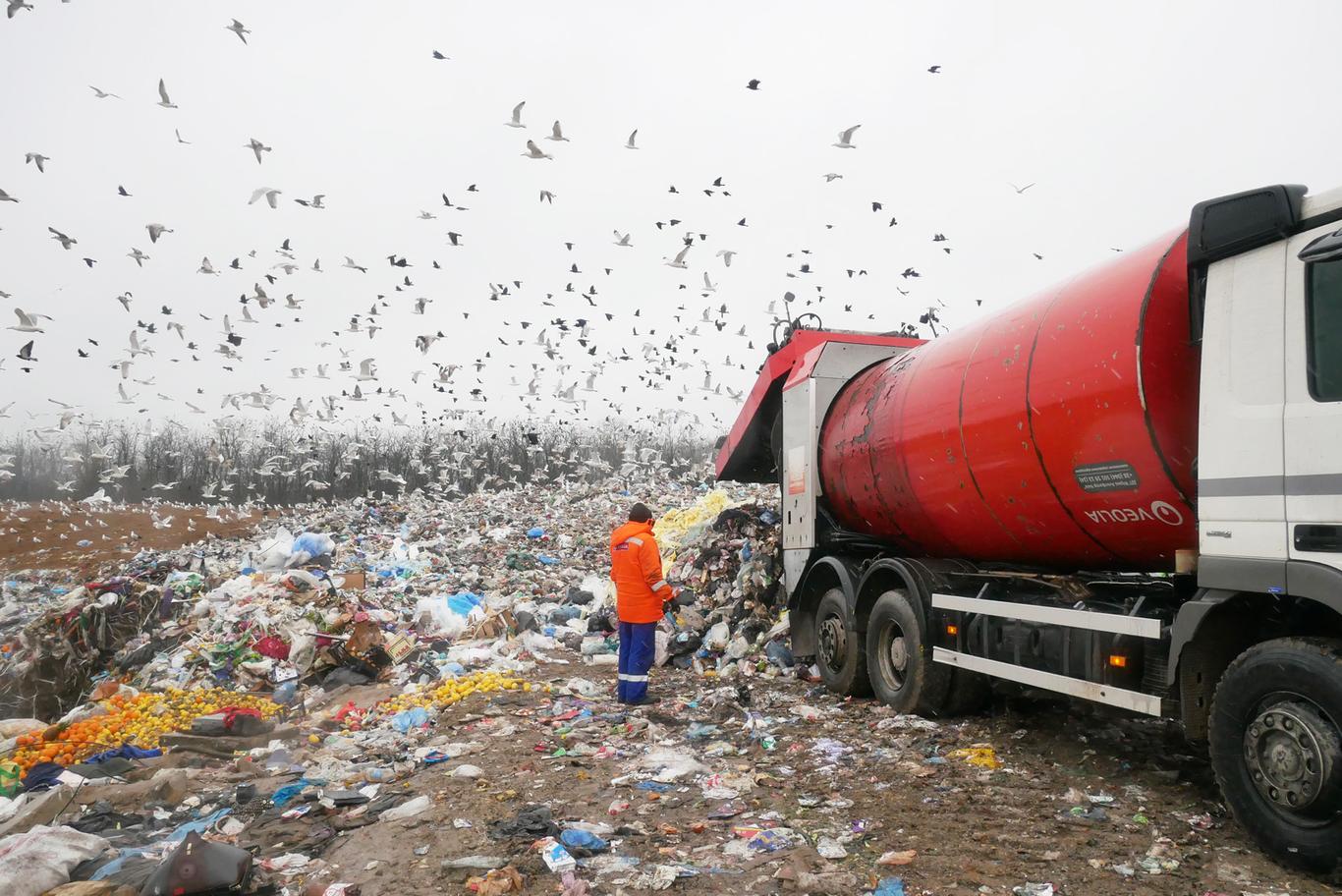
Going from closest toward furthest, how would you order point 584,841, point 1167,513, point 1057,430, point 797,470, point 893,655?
point 584,841 < point 1167,513 < point 1057,430 < point 893,655 < point 797,470

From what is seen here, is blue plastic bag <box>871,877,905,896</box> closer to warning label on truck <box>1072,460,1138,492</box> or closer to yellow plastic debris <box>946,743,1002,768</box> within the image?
yellow plastic debris <box>946,743,1002,768</box>

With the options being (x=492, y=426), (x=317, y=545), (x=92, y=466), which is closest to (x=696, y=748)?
(x=317, y=545)

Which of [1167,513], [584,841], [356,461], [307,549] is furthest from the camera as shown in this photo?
[356,461]

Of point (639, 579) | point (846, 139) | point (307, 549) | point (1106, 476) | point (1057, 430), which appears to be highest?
point (846, 139)

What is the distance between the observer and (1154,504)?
3.74 metres

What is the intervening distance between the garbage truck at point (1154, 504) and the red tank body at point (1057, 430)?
0.04 ft

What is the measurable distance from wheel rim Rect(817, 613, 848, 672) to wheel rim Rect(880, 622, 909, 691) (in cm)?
54

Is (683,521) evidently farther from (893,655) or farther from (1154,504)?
(1154,504)

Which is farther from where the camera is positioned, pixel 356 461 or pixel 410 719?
pixel 356 461

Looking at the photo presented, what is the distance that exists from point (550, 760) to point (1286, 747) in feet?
12.2

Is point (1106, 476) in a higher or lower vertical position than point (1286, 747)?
higher

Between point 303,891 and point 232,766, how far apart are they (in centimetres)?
254

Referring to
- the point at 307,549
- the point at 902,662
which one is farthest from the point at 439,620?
the point at 902,662

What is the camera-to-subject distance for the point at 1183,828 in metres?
3.57
